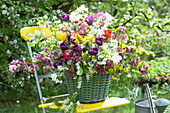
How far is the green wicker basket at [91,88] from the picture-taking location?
1.61 metres

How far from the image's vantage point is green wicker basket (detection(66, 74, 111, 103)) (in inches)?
63.2

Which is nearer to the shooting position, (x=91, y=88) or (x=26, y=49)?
(x=91, y=88)

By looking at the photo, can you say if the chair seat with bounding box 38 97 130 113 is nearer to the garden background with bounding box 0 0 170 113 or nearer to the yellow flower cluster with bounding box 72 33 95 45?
the yellow flower cluster with bounding box 72 33 95 45

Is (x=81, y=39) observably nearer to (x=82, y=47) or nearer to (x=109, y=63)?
(x=82, y=47)

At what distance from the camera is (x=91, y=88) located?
5.28 ft

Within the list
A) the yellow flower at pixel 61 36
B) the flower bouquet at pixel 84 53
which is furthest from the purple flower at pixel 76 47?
the yellow flower at pixel 61 36

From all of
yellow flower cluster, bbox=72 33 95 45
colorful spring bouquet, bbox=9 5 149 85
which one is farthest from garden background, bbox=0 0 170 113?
yellow flower cluster, bbox=72 33 95 45

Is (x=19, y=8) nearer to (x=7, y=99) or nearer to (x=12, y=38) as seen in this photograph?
(x=12, y=38)

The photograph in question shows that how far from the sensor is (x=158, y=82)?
4.36 m

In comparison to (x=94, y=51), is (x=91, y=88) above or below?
below

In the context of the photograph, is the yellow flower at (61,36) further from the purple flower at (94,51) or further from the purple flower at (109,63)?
the purple flower at (109,63)

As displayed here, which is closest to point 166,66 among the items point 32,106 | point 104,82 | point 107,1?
point 107,1

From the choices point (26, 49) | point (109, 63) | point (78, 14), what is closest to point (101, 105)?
point (109, 63)

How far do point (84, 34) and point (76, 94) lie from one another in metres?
0.42
